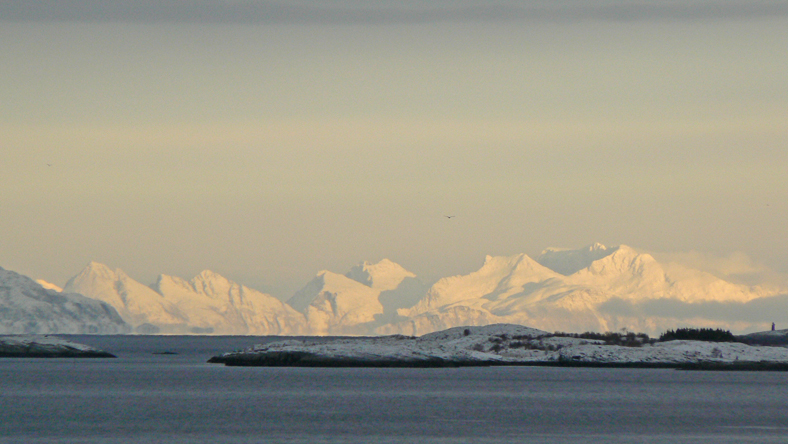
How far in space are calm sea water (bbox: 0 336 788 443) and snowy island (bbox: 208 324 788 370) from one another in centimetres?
903

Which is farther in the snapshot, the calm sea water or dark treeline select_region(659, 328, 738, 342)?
dark treeline select_region(659, 328, 738, 342)

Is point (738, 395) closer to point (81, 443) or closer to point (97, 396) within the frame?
point (97, 396)

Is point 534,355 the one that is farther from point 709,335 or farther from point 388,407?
point 388,407

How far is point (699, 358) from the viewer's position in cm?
17812

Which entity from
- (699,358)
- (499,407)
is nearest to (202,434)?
(499,407)

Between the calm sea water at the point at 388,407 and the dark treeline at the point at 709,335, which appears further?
the dark treeline at the point at 709,335

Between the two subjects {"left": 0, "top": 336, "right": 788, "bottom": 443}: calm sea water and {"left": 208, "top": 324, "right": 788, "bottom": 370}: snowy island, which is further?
{"left": 208, "top": 324, "right": 788, "bottom": 370}: snowy island

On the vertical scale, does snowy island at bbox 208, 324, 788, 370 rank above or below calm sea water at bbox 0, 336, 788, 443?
above

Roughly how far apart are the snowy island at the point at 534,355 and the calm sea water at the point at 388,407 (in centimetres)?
903

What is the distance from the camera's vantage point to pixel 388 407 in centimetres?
10625

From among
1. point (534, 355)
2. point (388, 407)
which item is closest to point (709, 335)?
point (534, 355)

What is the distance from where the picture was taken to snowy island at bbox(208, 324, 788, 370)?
6993 inches

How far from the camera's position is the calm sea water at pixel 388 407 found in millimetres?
81750

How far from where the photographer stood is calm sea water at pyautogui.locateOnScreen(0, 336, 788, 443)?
81.8m
